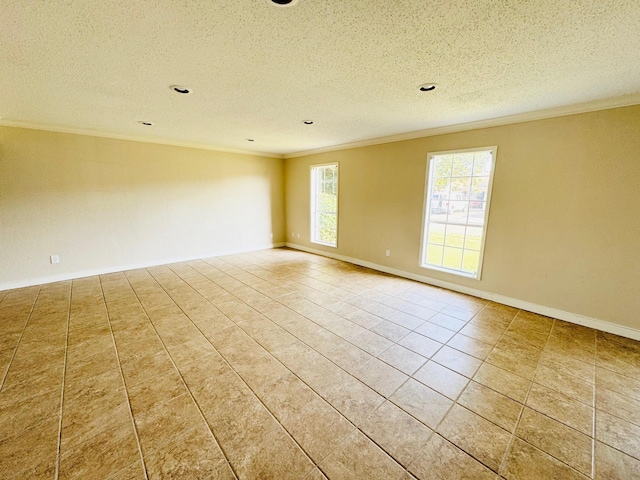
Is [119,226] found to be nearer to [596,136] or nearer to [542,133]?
[542,133]

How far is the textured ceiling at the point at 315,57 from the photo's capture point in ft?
4.74

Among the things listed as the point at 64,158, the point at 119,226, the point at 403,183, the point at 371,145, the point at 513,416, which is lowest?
Answer: the point at 513,416

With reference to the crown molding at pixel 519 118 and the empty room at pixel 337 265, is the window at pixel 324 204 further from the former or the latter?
the crown molding at pixel 519 118

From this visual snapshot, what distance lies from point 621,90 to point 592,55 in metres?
1.04

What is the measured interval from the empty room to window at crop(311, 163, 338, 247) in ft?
2.28

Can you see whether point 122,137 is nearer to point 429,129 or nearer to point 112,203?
point 112,203

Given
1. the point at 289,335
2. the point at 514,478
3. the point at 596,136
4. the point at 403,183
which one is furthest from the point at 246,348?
the point at 596,136

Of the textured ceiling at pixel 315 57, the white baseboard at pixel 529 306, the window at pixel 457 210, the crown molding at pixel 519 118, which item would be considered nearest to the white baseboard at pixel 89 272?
the textured ceiling at pixel 315 57

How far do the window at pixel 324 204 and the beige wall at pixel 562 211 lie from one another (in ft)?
6.07

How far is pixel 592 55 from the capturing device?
1.84 m

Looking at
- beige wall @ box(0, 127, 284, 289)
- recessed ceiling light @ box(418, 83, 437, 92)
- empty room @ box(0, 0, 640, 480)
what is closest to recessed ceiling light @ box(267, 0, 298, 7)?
empty room @ box(0, 0, 640, 480)

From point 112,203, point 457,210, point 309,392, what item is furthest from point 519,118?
point 112,203

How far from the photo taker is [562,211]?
300 centimetres

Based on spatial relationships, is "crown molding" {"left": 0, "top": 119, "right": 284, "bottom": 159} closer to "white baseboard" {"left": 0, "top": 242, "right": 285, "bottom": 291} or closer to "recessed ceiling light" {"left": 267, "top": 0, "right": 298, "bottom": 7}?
"white baseboard" {"left": 0, "top": 242, "right": 285, "bottom": 291}
